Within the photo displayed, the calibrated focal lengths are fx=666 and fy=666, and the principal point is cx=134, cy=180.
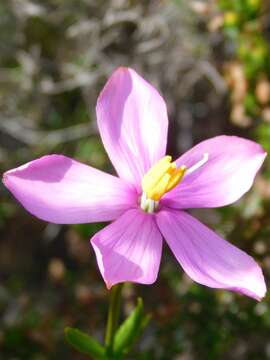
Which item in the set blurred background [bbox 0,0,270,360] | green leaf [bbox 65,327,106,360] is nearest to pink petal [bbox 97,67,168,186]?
green leaf [bbox 65,327,106,360]

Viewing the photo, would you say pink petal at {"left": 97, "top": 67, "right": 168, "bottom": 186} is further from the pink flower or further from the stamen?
the stamen

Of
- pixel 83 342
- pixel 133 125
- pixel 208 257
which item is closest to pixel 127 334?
pixel 83 342

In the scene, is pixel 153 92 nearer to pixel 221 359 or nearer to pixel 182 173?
pixel 182 173

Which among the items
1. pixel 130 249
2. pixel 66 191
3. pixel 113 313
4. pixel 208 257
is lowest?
pixel 113 313

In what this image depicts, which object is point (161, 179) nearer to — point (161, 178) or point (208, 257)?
point (161, 178)

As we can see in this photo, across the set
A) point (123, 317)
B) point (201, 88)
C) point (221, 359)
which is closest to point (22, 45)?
point (201, 88)
